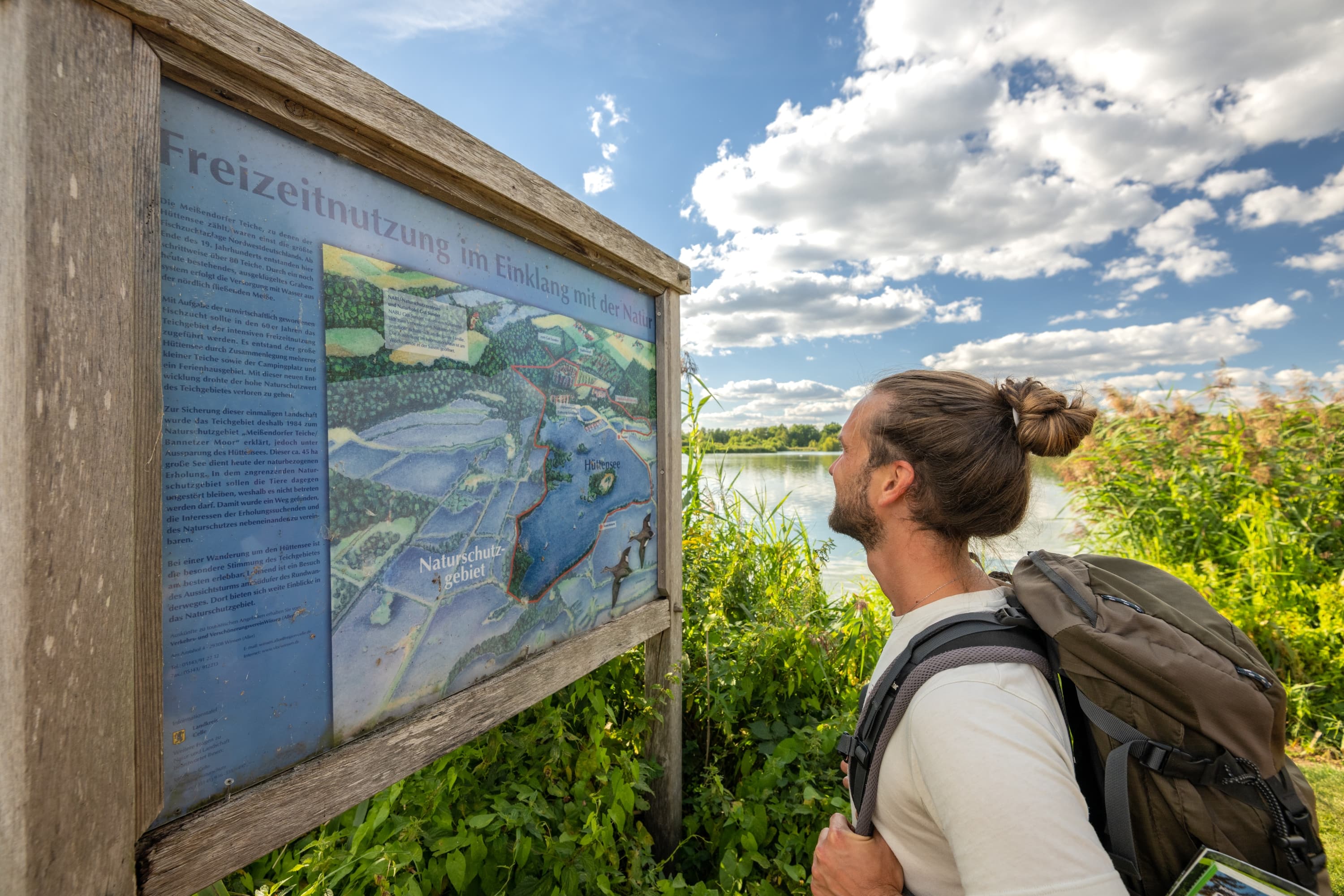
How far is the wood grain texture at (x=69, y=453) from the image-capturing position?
0.87 metres

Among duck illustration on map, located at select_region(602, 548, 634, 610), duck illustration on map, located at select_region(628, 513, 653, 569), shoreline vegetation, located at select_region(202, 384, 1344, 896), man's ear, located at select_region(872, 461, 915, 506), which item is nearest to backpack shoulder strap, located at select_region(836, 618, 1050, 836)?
man's ear, located at select_region(872, 461, 915, 506)

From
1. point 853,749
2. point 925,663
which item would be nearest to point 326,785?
point 853,749

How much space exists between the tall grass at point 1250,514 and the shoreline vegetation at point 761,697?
18 millimetres

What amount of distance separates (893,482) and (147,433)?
62.3 inches

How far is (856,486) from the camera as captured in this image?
1.75 metres

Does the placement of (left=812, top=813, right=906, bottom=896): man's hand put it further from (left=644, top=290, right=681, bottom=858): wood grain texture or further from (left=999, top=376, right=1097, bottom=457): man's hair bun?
(left=644, top=290, right=681, bottom=858): wood grain texture

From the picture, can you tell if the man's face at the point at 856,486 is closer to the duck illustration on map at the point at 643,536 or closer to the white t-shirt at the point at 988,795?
the white t-shirt at the point at 988,795

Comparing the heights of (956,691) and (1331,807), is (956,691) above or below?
above

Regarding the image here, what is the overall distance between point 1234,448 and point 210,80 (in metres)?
7.13

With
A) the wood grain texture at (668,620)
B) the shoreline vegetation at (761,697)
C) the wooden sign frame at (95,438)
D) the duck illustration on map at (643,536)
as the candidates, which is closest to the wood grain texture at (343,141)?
the wooden sign frame at (95,438)

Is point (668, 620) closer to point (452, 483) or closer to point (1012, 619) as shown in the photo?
point (452, 483)

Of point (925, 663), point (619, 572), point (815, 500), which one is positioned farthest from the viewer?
point (815, 500)

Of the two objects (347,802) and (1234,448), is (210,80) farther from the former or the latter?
(1234,448)

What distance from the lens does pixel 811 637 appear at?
337 cm
